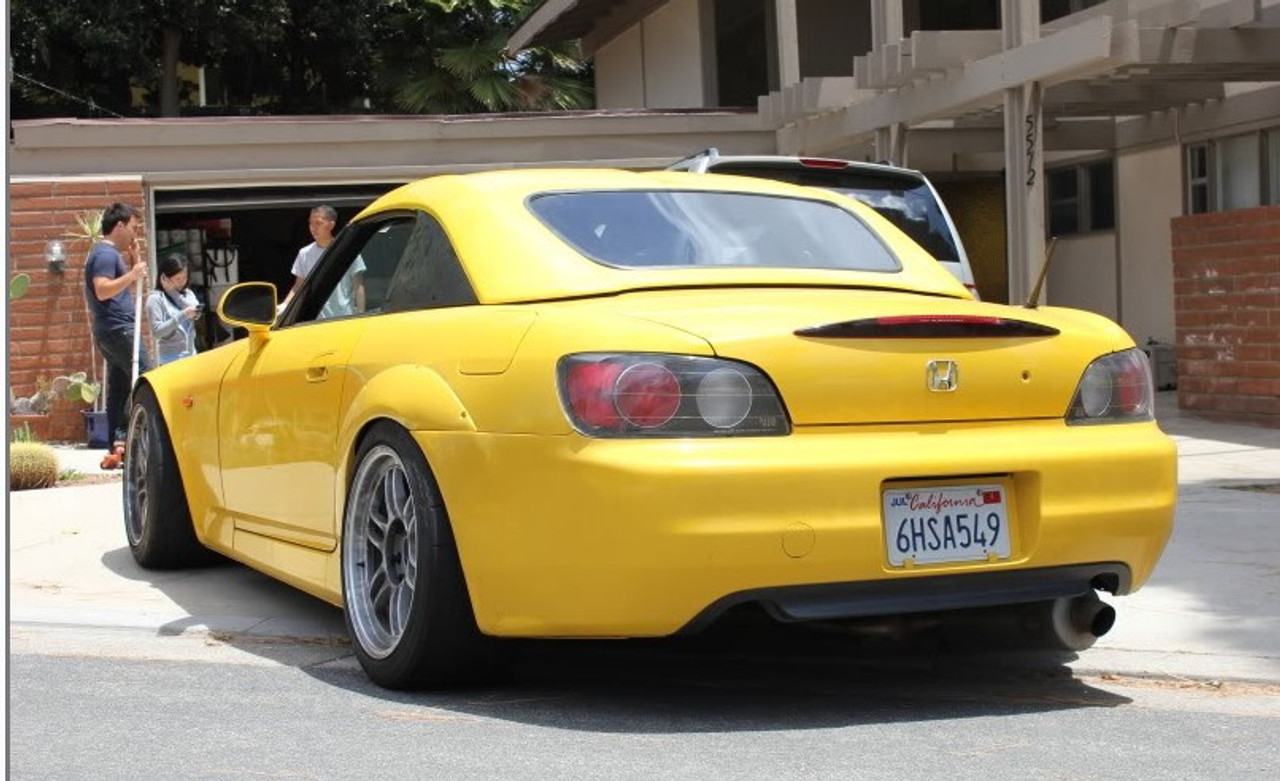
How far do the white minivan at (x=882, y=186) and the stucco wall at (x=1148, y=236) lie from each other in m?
7.20

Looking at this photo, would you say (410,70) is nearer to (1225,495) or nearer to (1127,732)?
(1225,495)

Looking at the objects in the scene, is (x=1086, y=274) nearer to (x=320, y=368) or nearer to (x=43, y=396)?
(x=43, y=396)

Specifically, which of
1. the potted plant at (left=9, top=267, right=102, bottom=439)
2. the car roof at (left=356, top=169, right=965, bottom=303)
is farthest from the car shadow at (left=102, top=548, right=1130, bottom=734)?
the potted plant at (left=9, top=267, right=102, bottom=439)

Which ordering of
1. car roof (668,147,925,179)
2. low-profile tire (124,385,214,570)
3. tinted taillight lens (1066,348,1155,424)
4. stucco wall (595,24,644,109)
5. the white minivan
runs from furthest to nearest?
stucco wall (595,24,644,109)
the white minivan
car roof (668,147,925,179)
low-profile tire (124,385,214,570)
tinted taillight lens (1066,348,1155,424)

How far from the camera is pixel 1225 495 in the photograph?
9305 mm

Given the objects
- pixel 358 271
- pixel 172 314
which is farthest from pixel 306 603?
pixel 172 314

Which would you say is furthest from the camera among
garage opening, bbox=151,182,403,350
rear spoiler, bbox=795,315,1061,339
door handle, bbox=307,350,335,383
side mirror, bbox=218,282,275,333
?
garage opening, bbox=151,182,403,350

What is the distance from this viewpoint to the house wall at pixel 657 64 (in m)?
22.8

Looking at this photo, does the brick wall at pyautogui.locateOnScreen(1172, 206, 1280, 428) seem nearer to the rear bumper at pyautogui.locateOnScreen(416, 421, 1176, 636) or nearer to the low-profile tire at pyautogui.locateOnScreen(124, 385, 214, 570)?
the low-profile tire at pyautogui.locateOnScreen(124, 385, 214, 570)

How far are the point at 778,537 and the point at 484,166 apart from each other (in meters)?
13.1

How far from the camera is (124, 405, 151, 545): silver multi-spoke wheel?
7.52m

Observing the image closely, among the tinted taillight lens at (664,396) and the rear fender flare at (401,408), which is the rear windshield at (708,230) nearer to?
the rear fender flare at (401,408)

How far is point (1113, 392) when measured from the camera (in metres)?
5.14

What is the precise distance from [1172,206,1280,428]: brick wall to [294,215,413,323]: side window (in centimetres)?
818
